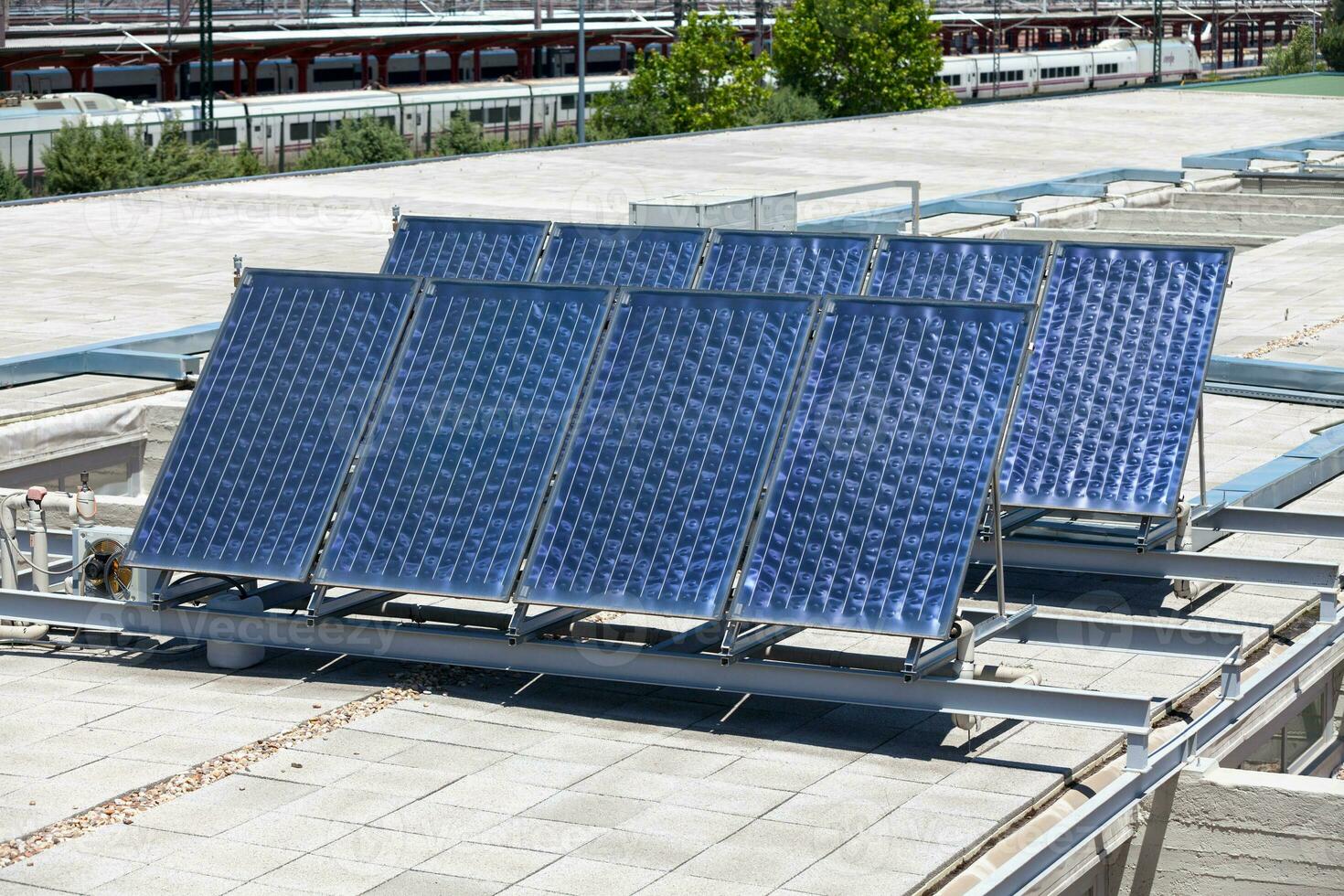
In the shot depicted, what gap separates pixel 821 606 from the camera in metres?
7.89

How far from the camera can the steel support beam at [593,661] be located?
7.71 m

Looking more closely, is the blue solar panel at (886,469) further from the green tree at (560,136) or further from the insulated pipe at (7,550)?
the green tree at (560,136)

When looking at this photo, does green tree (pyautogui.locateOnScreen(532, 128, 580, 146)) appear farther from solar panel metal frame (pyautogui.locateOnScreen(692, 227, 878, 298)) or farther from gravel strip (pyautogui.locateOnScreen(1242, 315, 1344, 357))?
solar panel metal frame (pyautogui.locateOnScreen(692, 227, 878, 298))

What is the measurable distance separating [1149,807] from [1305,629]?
2.49 meters

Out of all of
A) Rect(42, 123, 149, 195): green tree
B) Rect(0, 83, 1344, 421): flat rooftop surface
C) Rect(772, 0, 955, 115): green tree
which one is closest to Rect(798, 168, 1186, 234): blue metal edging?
Rect(0, 83, 1344, 421): flat rooftop surface

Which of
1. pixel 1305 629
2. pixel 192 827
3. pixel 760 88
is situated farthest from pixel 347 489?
pixel 760 88

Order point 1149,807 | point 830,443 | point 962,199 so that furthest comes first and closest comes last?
Result: point 962,199 → point 830,443 → point 1149,807

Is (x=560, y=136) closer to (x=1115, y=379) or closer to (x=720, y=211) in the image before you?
(x=720, y=211)

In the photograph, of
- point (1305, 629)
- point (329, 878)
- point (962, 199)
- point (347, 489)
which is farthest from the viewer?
point (962, 199)

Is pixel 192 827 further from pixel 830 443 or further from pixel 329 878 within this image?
pixel 830 443

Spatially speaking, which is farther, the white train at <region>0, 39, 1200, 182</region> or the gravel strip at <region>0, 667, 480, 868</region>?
the white train at <region>0, 39, 1200, 182</region>

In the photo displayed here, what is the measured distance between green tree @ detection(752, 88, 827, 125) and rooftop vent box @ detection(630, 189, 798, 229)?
45.6 metres

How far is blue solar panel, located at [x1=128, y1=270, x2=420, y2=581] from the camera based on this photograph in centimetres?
900

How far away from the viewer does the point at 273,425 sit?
9.39m
